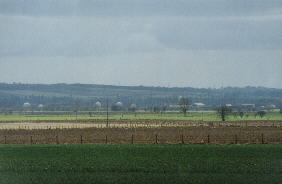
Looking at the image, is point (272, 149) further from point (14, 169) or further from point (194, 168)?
point (14, 169)

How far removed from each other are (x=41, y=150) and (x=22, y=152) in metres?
2.47

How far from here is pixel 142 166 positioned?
39.0m

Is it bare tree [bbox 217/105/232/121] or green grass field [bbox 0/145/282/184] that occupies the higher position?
bare tree [bbox 217/105/232/121]

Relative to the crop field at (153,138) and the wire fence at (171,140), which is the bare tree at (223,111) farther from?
the wire fence at (171,140)

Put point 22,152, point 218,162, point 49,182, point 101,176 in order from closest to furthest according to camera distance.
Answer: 1. point 49,182
2. point 101,176
3. point 218,162
4. point 22,152

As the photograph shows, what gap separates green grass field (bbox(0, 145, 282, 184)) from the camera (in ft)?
107

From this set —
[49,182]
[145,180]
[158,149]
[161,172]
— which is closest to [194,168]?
[161,172]

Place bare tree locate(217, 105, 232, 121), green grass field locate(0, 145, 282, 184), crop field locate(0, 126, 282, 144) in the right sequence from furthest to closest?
bare tree locate(217, 105, 232, 121)
crop field locate(0, 126, 282, 144)
green grass field locate(0, 145, 282, 184)

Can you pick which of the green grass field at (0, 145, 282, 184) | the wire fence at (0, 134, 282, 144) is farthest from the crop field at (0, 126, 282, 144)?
the green grass field at (0, 145, 282, 184)

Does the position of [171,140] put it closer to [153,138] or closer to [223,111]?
[153,138]

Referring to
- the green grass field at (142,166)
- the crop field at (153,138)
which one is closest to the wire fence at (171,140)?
the crop field at (153,138)

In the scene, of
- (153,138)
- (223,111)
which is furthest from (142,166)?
(223,111)

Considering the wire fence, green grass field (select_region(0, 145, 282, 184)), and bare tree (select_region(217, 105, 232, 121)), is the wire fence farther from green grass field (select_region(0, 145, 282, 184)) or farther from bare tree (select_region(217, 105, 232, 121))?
bare tree (select_region(217, 105, 232, 121))

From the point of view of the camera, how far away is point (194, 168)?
3778cm
